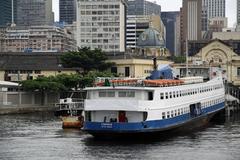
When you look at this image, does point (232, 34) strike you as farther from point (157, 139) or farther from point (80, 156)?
point (80, 156)

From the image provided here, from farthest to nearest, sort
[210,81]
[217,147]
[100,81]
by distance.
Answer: [210,81] → [100,81] → [217,147]

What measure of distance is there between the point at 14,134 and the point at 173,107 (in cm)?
Result: 1556

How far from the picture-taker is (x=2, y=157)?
4484 cm

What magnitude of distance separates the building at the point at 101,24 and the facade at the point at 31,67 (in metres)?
65.9

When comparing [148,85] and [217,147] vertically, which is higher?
[148,85]

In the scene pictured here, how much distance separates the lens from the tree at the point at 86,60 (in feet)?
385

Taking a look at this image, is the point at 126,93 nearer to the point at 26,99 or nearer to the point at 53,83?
the point at 53,83

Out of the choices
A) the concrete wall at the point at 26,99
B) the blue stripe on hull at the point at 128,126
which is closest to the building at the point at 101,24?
the concrete wall at the point at 26,99

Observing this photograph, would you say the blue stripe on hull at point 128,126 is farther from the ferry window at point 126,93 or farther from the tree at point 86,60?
the tree at point 86,60

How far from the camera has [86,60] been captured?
117562 mm

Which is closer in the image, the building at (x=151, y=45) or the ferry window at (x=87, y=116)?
the ferry window at (x=87, y=116)

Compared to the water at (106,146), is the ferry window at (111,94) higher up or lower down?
higher up

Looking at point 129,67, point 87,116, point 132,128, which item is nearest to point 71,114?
point 87,116

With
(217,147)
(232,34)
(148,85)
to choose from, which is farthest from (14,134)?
(232,34)
